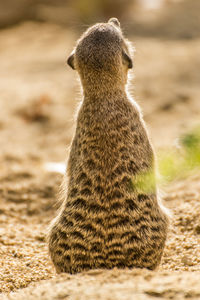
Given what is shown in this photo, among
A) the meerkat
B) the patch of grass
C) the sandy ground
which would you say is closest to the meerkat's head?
the meerkat

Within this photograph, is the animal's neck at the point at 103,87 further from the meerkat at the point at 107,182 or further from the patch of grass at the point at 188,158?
the patch of grass at the point at 188,158

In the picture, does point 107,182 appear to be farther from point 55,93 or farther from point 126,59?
point 55,93

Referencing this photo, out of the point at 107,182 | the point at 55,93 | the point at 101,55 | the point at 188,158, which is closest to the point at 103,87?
the point at 101,55

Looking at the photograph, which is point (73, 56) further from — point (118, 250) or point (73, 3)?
point (73, 3)

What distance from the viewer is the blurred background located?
3.95 meters

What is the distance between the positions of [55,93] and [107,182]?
18.4 feet

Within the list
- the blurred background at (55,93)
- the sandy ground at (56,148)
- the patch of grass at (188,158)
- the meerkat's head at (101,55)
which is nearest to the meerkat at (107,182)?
the meerkat's head at (101,55)

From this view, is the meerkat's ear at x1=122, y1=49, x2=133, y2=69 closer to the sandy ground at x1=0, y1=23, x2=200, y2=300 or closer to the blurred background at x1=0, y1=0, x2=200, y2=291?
the sandy ground at x1=0, y1=23, x2=200, y2=300

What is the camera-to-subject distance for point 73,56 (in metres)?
3.16

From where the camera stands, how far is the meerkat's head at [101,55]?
2945 millimetres

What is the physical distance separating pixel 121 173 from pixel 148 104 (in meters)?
4.79

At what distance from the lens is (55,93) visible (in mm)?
8094

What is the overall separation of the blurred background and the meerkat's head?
679 millimetres

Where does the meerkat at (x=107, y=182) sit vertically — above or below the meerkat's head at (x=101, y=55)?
below
